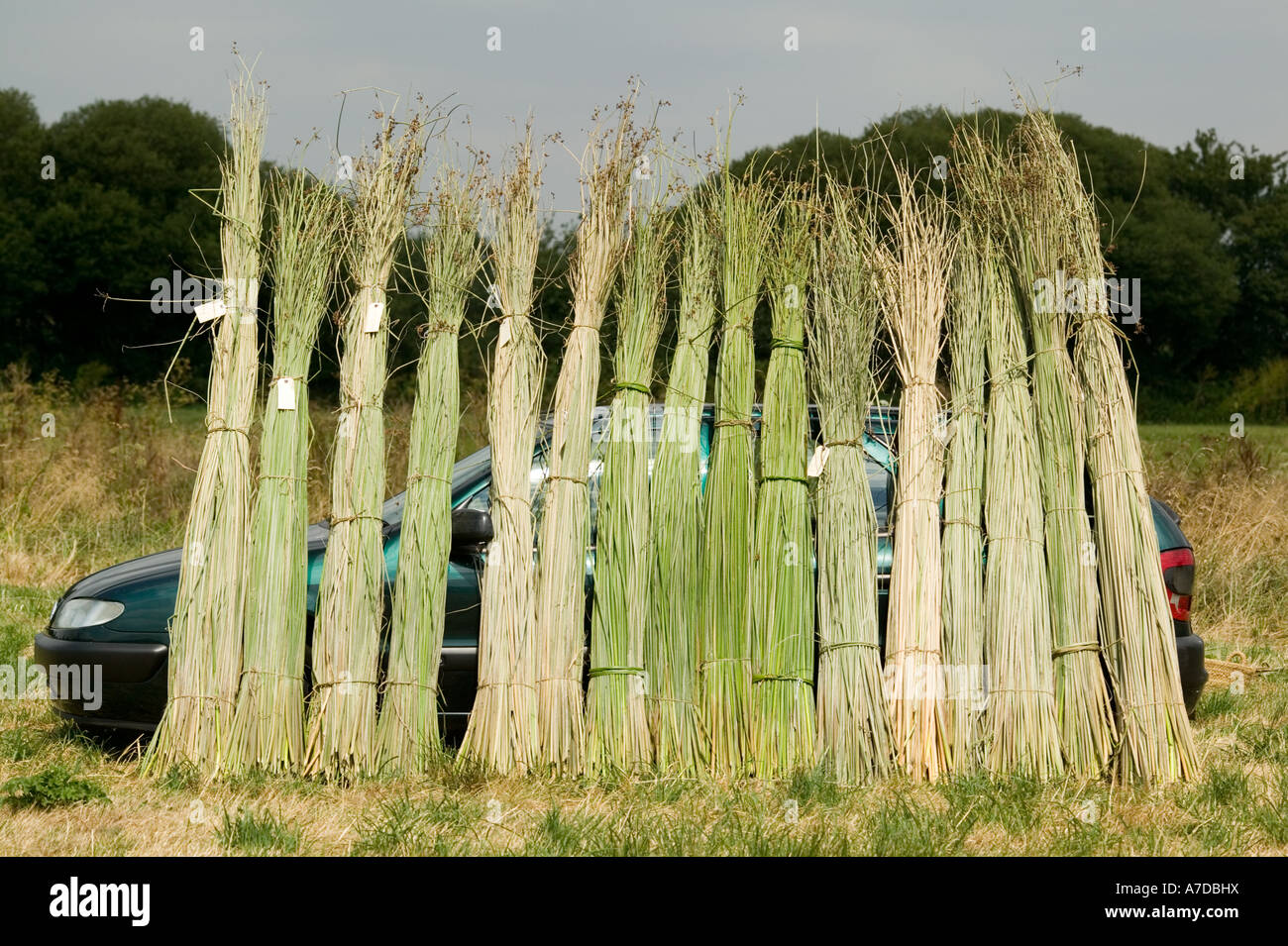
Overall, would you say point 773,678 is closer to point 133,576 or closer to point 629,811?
point 629,811

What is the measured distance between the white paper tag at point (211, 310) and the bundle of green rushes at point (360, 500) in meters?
0.46

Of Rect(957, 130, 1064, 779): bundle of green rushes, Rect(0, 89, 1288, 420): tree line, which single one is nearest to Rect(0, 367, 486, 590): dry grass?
Rect(957, 130, 1064, 779): bundle of green rushes

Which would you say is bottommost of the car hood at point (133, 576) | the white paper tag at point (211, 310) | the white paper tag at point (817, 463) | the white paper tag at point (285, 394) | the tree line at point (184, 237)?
the car hood at point (133, 576)

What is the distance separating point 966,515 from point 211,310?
119 inches

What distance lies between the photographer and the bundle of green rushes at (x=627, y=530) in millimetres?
4438

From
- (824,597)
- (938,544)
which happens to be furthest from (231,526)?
(938,544)

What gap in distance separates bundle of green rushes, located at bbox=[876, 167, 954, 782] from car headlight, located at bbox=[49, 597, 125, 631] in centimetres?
303

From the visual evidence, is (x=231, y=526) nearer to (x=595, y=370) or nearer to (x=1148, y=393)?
(x=595, y=370)

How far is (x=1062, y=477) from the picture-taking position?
4.52 meters

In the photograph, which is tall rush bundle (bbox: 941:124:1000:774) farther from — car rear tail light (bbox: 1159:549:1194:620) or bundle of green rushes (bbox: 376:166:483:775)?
bundle of green rushes (bbox: 376:166:483:775)

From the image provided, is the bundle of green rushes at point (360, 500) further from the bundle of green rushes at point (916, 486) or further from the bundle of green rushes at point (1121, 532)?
the bundle of green rushes at point (1121, 532)


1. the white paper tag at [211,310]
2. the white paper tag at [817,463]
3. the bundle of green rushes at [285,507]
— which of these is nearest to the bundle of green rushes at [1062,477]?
the white paper tag at [817,463]

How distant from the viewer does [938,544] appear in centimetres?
457

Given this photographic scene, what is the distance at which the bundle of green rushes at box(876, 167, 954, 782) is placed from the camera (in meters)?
4.45
